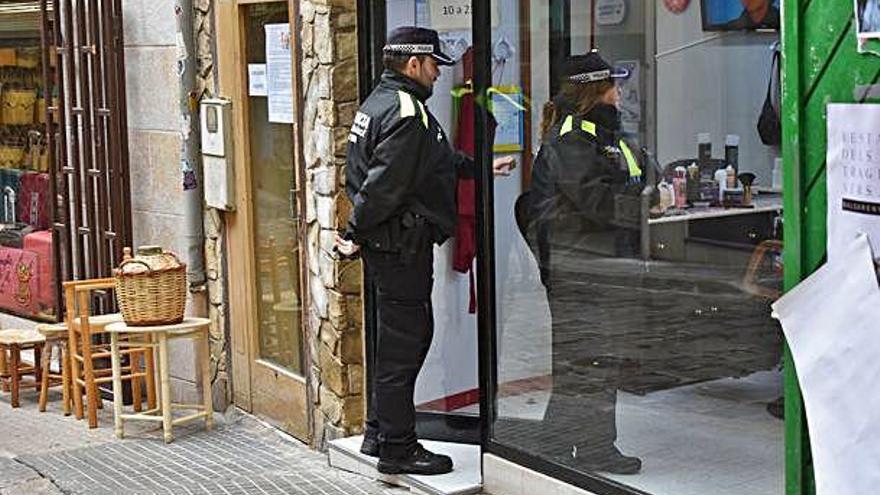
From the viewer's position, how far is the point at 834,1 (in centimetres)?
373

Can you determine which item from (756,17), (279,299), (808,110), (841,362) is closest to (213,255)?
(279,299)

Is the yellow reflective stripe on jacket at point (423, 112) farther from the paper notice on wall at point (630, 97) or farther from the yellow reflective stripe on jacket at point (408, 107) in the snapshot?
the paper notice on wall at point (630, 97)

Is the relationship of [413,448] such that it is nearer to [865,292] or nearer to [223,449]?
[223,449]

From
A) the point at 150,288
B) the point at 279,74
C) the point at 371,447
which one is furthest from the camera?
the point at 150,288

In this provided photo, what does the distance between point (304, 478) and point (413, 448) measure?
2.34 feet

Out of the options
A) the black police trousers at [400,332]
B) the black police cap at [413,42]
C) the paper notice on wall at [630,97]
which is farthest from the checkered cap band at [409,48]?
the paper notice on wall at [630,97]

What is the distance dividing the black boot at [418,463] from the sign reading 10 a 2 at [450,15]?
199cm

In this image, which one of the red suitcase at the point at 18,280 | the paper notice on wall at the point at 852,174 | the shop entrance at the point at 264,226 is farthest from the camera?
the red suitcase at the point at 18,280

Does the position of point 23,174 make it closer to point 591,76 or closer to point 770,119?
point 591,76

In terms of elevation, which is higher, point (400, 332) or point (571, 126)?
point (571, 126)

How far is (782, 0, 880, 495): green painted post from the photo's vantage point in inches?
147

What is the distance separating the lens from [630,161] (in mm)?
5918

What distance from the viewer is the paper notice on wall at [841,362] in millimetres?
3611

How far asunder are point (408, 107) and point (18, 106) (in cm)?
575
